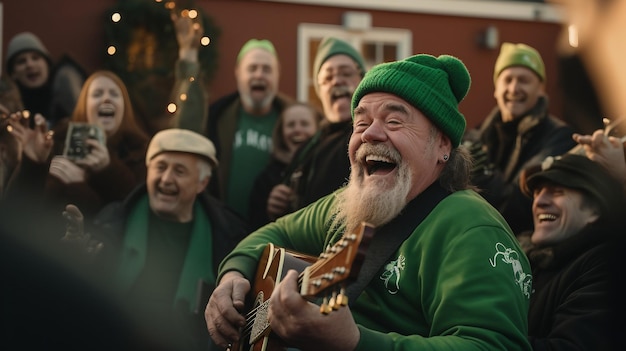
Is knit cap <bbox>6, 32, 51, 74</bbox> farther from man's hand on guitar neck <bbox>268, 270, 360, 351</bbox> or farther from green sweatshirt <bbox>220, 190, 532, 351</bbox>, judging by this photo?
man's hand on guitar neck <bbox>268, 270, 360, 351</bbox>

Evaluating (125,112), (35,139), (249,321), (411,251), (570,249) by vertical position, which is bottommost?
(249,321)

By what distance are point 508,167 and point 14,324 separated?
293 cm

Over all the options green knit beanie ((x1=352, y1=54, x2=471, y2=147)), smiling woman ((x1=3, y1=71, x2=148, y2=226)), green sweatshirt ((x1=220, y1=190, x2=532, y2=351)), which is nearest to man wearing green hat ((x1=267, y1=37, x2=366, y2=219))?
smiling woman ((x1=3, y1=71, x2=148, y2=226))

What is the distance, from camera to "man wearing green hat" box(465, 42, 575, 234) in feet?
17.6

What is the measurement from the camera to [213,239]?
557cm

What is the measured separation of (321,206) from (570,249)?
3.60 feet

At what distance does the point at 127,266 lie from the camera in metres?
5.36

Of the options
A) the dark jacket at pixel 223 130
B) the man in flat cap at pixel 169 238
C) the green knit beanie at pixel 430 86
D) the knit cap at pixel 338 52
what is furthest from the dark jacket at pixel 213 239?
the green knit beanie at pixel 430 86

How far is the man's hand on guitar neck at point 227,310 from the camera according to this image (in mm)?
3641

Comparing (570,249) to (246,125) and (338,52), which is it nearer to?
(338,52)

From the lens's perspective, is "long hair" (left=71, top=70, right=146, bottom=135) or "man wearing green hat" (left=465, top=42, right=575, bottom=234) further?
"long hair" (left=71, top=70, right=146, bottom=135)

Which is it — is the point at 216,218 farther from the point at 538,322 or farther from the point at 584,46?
the point at 584,46

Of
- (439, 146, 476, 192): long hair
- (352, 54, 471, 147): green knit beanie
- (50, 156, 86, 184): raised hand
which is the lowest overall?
(50, 156, 86, 184): raised hand

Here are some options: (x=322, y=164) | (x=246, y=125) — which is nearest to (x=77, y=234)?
(x=322, y=164)
